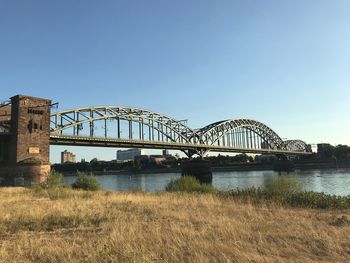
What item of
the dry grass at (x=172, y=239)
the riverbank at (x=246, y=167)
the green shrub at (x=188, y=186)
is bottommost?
the dry grass at (x=172, y=239)

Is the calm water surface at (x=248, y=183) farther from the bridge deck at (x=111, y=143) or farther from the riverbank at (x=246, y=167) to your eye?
the riverbank at (x=246, y=167)

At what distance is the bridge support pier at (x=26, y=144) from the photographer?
48594mm

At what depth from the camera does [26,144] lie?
5094cm

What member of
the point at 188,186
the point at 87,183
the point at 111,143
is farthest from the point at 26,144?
the point at 188,186

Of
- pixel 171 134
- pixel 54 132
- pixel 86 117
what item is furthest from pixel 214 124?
pixel 54 132

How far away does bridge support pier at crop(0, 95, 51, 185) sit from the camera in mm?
48594

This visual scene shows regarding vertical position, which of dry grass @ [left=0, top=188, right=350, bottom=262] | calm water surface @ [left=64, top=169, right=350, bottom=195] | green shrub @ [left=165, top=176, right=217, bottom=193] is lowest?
calm water surface @ [left=64, top=169, right=350, bottom=195]

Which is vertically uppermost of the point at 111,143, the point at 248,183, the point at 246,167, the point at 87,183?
the point at 111,143

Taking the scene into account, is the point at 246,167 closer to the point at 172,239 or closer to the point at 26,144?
the point at 26,144

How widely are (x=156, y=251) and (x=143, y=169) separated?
519ft

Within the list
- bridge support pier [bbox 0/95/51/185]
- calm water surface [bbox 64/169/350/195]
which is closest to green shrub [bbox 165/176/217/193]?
calm water surface [bbox 64/169/350/195]

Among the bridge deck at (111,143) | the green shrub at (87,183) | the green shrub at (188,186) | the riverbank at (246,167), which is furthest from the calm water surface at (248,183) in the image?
the riverbank at (246,167)

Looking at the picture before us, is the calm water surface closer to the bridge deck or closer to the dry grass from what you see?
the bridge deck

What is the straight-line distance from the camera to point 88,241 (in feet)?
29.8
